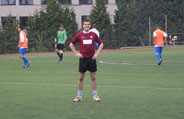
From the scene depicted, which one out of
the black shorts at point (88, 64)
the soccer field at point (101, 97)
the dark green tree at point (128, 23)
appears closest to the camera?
the soccer field at point (101, 97)

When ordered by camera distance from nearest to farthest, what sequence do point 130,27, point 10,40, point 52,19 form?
point 10,40
point 130,27
point 52,19

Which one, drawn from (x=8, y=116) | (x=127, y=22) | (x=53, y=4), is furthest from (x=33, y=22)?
(x=8, y=116)

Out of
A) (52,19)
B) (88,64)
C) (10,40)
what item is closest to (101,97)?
(88,64)

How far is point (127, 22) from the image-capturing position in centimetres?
5025

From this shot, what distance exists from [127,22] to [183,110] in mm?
40351

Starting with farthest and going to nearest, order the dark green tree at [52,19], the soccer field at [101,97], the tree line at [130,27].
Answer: the dark green tree at [52,19] < the tree line at [130,27] < the soccer field at [101,97]

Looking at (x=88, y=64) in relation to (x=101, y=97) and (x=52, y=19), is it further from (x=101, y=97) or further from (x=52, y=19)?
(x=52, y=19)

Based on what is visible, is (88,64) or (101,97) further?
(101,97)

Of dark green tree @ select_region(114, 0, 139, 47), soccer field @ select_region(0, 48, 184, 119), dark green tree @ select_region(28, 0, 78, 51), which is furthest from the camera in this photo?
dark green tree @ select_region(28, 0, 78, 51)

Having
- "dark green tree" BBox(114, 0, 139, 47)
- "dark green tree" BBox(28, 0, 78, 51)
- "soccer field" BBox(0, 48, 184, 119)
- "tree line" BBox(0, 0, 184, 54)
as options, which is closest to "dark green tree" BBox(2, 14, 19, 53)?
"tree line" BBox(0, 0, 184, 54)

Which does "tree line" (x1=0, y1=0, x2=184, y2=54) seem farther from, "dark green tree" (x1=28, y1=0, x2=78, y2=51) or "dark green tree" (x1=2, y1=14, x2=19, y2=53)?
"dark green tree" (x1=28, y1=0, x2=78, y2=51)

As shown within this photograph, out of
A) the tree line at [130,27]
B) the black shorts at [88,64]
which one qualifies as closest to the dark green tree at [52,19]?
the tree line at [130,27]

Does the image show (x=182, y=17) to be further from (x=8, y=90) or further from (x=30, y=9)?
(x=8, y=90)

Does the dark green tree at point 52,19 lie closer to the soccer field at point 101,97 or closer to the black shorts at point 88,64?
the soccer field at point 101,97
